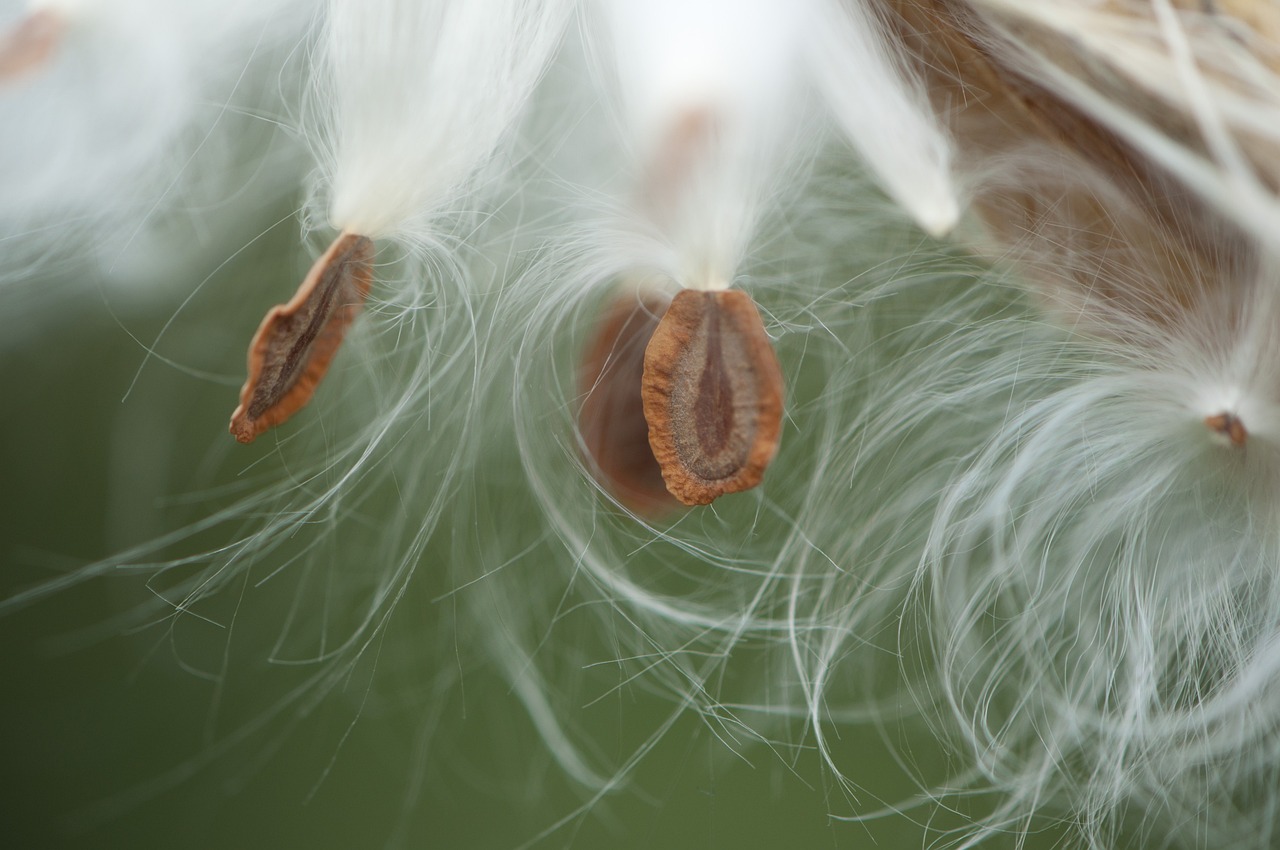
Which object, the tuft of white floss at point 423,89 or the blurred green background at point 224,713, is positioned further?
the blurred green background at point 224,713

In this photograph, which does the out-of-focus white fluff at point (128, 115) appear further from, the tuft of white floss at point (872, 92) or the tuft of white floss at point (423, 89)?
the tuft of white floss at point (872, 92)

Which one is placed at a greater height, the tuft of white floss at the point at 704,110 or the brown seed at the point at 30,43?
the brown seed at the point at 30,43

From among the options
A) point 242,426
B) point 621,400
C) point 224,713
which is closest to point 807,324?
point 621,400

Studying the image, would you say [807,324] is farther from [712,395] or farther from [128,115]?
[128,115]

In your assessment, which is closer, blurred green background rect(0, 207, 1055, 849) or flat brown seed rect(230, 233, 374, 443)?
flat brown seed rect(230, 233, 374, 443)

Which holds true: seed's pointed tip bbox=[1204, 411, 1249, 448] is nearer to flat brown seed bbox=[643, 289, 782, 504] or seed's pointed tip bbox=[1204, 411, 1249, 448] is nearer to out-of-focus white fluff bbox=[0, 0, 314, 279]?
flat brown seed bbox=[643, 289, 782, 504]

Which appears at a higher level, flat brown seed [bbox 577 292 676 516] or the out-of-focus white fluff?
the out-of-focus white fluff

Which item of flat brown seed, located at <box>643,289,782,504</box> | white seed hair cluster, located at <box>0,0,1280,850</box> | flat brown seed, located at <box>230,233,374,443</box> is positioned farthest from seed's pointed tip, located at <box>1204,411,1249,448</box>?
flat brown seed, located at <box>230,233,374,443</box>

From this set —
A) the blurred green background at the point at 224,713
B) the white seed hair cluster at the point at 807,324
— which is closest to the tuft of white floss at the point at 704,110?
the white seed hair cluster at the point at 807,324
